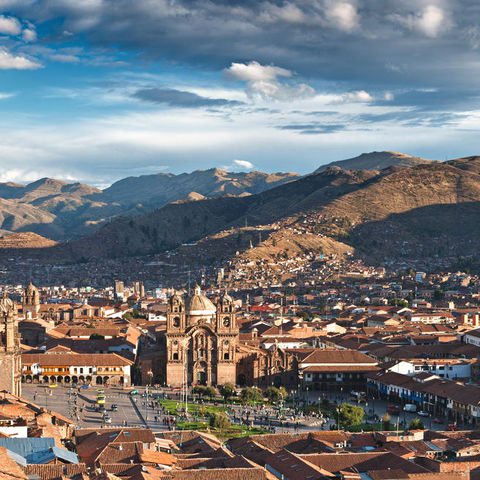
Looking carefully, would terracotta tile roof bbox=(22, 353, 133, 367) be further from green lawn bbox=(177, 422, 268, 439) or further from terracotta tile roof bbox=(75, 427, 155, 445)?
terracotta tile roof bbox=(75, 427, 155, 445)

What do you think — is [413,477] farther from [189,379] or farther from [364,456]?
[189,379]

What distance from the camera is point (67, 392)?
8519 cm

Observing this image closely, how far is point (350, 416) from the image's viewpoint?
6881 cm

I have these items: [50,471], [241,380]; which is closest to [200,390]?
[241,380]

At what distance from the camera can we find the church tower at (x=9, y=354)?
7388 centimetres

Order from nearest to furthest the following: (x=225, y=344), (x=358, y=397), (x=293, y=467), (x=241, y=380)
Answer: (x=293, y=467)
(x=358, y=397)
(x=225, y=344)
(x=241, y=380)

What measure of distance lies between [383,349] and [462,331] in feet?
75.5

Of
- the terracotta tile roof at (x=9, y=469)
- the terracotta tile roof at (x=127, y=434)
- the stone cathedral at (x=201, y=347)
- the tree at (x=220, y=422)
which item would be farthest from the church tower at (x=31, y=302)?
the terracotta tile roof at (x=9, y=469)

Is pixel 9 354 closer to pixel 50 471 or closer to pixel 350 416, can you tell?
pixel 350 416

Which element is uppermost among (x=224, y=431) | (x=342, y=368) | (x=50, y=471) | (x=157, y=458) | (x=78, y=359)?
(x=50, y=471)

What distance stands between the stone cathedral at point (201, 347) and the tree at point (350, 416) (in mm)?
21544

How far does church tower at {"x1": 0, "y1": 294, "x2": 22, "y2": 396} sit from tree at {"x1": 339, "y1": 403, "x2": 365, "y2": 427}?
24.7 meters

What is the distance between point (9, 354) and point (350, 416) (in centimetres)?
2635

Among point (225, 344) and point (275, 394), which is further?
point (225, 344)
